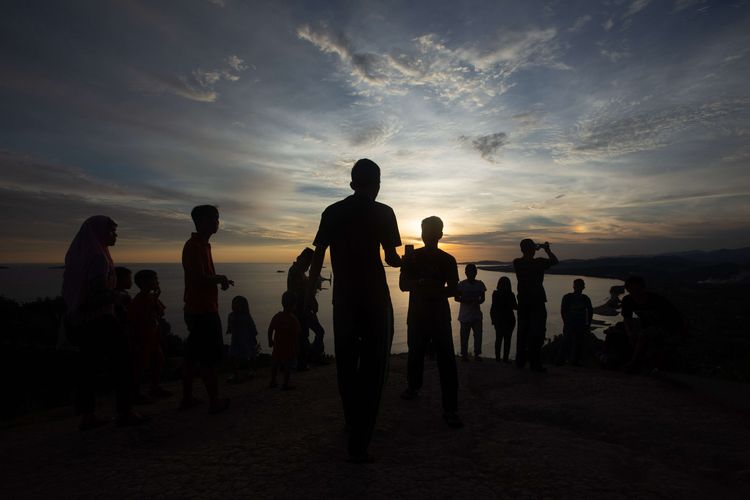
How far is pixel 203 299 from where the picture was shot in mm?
4219

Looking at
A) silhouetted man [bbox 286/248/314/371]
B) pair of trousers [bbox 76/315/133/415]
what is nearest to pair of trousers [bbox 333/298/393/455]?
pair of trousers [bbox 76/315/133/415]

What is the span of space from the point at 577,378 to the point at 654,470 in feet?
11.0

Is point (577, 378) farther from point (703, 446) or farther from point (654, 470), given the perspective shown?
point (654, 470)

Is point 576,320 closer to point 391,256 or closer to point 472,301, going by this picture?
point 472,301

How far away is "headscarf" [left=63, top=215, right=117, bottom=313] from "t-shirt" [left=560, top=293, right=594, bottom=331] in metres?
7.67

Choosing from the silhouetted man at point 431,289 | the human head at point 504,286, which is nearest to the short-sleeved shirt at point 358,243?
the silhouetted man at point 431,289

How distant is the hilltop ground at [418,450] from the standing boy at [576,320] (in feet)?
9.77

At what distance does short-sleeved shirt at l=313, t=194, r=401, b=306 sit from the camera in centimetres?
298

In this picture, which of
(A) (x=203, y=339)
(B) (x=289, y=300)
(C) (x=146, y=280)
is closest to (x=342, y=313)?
(A) (x=203, y=339)

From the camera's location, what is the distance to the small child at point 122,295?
5.12 m

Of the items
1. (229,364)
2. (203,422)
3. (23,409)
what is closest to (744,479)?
(203,422)

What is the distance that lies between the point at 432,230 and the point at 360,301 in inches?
68.4

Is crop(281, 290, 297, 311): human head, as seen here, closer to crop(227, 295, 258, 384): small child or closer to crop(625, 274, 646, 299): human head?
crop(227, 295, 258, 384): small child

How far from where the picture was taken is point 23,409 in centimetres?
521
